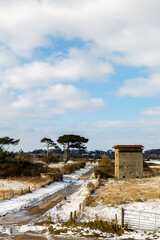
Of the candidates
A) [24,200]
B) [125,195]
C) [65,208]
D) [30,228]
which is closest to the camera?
[30,228]

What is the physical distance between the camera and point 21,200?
21.5 metres

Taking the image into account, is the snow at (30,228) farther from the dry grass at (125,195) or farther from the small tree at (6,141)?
the small tree at (6,141)

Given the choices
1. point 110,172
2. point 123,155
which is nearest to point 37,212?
point 123,155

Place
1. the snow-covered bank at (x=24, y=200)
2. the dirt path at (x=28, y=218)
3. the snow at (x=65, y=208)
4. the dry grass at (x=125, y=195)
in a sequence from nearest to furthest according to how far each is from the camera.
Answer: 1. the dirt path at (x=28, y=218)
2. the snow at (x=65, y=208)
3. the snow-covered bank at (x=24, y=200)
4. the dry grass at (x=125, y=195)

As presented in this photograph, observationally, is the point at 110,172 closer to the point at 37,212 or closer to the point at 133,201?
the point at 133,201

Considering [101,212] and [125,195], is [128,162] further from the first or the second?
[101,212]

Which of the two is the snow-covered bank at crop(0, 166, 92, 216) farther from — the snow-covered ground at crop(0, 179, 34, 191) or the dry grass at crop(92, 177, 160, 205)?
the dry grass at crop(92, 177, 160, 205)

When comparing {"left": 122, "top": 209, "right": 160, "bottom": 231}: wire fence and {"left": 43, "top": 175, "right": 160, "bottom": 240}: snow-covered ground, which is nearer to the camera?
{"left": 43, "top": 175, "right": 160, "bottom": 240}: snow-covered ground

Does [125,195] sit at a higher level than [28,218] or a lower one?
higher

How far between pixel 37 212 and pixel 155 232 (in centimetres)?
908

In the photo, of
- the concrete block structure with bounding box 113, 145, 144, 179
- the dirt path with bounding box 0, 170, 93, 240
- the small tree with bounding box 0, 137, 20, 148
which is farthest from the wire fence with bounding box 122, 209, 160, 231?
the small tree with bounding box 0, 137, 20, 148

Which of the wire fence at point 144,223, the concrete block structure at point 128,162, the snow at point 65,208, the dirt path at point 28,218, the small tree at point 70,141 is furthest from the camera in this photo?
the small tree at point 70,141

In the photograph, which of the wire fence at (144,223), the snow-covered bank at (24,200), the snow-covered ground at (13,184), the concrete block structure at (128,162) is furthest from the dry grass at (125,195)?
the snow-covered ground at (13,184)

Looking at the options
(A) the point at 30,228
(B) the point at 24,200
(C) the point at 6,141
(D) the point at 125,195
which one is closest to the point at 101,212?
(A) the point at 30,228
